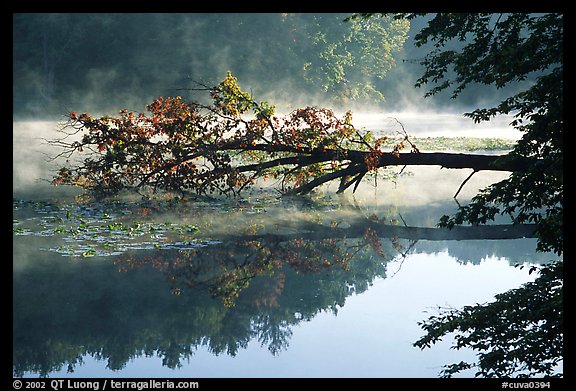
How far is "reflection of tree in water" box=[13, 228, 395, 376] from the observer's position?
6832mm

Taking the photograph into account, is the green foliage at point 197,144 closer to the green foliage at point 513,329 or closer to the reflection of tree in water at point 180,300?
the reflection of tree in water at point 180,300

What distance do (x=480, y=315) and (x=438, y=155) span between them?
22.5ft

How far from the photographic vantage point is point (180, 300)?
27.3 ft

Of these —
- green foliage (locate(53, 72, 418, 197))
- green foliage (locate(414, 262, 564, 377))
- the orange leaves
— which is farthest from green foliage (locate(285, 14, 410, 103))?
green foliage (locate(414, 262, 564, 377))

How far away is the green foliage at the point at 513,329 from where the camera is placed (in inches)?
239

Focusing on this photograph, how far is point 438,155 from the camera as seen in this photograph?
44.8ft

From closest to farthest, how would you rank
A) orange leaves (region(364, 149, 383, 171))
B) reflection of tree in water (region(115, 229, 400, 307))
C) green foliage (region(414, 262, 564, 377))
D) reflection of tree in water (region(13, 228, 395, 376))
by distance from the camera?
green foliage (region(414, 262, 564, 377)) < reflection of tree in water (region(13, 228, 395, 376)) < reflection of tree in water (region(115, 229, 400, 307)) < orange leaves (region(364, 149, 383, 171))

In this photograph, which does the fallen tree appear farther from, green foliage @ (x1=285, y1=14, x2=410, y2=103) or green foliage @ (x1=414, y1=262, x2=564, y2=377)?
green foliage @ (x1=285, y1=14, x2=410, y2=103)

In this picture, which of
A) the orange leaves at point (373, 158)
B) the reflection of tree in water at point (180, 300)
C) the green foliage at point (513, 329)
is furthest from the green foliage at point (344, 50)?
the green foliage at point (513, 329)

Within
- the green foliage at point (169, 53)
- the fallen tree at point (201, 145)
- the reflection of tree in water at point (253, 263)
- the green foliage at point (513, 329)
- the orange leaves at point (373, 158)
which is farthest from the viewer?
the green foliage at point (169, 53)

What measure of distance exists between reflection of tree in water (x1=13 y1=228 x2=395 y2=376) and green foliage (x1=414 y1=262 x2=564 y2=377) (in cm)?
164

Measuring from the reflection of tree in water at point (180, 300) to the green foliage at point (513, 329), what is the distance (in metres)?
1.64
